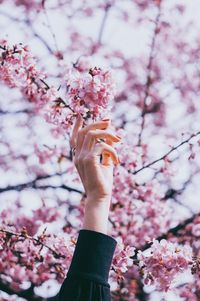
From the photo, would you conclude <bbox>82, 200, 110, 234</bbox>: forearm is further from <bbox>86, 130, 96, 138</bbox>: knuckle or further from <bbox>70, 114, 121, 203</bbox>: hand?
<bbox>86, 130, 96, 138</bbox>: knuckle

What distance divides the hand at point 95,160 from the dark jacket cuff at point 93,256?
148mm

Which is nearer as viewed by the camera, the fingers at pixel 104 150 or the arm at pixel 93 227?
the arm at pixel 93 227

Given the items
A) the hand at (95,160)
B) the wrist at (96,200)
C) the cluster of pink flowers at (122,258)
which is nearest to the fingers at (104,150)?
the hand at (95,160)

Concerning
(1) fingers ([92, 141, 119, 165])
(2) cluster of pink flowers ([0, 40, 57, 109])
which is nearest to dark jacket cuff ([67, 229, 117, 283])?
(1) fingers ([92, 141, 119, 165])

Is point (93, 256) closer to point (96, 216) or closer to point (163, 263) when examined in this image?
point (96, 216)

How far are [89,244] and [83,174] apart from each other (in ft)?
1.01

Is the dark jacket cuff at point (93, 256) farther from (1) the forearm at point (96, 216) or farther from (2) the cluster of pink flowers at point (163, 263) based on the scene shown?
(2) the cluster of pink flowers at point (163, 263)

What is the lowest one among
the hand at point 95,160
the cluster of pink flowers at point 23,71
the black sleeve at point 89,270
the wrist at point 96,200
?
the black sleeve at point 89,270

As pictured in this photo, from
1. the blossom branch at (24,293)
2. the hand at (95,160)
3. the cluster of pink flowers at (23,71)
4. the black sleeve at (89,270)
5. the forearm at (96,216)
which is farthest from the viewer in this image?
the blossom branch at (24,293)

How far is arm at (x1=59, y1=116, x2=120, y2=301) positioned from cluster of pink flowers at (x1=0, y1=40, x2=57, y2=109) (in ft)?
5.83

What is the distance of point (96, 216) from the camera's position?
1.79 metres

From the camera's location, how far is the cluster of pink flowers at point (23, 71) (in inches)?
145

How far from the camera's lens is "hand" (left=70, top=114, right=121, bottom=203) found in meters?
1.87

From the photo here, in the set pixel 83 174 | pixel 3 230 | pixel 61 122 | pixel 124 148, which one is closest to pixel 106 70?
pixel 61 122
